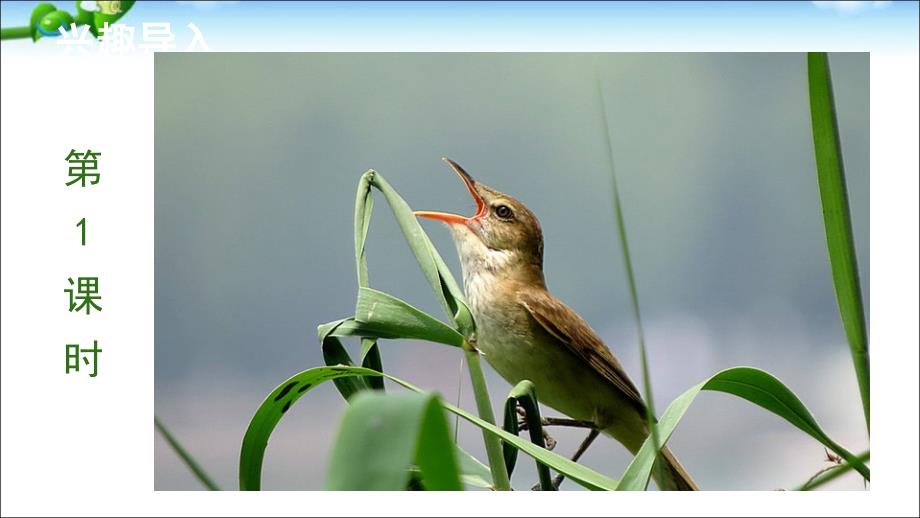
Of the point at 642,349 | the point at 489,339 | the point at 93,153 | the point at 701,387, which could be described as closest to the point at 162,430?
the point at 642,349

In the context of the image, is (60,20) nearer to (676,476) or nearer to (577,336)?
(577,336)

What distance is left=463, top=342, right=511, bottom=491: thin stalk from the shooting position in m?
1.01

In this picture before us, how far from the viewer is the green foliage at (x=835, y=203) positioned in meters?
0.78

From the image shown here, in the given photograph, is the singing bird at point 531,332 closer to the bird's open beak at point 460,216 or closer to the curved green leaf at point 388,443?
the bird's open beak at point 460,216

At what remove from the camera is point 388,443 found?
0.54 metres

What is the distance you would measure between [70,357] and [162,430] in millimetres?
1224

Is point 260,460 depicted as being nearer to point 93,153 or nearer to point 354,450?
point 354,450

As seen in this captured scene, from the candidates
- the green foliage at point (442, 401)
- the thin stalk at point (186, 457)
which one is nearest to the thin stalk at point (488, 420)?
the green foliage at point (442, 401)

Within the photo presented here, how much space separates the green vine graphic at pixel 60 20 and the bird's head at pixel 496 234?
0.90m

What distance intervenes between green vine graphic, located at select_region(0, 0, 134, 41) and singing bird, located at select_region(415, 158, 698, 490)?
2.71 ft

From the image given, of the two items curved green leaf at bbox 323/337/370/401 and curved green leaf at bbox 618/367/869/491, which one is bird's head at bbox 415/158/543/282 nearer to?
curved green leaf at bbox 323/337/370/401

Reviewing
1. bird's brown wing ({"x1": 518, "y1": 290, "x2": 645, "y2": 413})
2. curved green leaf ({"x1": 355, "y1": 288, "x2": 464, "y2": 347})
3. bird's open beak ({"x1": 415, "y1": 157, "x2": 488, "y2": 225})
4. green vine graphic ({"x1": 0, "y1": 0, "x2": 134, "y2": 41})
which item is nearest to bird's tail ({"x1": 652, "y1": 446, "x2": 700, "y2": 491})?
bird's brown wing ({"x1": 518, "y1": 290, "x2": 645, "y2": 413})

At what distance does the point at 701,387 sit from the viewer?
0.97 m

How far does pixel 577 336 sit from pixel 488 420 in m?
0.98
